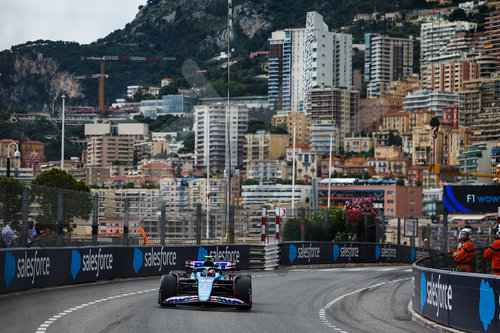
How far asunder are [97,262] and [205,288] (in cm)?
662

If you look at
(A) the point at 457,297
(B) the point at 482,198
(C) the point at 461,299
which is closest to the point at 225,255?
(A) the point at 457,297

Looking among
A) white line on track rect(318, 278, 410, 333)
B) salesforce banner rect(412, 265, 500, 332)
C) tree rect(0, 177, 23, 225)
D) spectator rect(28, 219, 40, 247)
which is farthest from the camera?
spectator rect(28, 219, 40, 247)

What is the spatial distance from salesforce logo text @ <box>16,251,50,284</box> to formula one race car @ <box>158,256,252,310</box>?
11.3 feet

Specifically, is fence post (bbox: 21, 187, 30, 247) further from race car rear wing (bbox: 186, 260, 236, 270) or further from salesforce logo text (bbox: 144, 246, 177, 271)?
salesforce logo text (bbox: 144, 246, 177, 271)

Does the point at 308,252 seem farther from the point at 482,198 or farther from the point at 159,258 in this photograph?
the point at 482,198

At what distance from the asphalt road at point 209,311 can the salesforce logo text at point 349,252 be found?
37.6 ft

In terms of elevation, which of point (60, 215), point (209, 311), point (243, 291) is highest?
point (60, 215)

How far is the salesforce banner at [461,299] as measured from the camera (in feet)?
47.5

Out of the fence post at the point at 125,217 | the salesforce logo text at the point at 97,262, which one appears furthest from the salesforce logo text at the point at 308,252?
the salesforce logo text at the point at 97,262

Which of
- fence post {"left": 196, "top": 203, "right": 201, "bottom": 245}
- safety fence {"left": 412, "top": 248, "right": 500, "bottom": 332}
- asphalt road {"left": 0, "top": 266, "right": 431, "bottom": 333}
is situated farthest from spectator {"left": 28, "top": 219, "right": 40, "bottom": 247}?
safety fence {"left": 412, "top": 248, "right": 500, "bottom": 332}

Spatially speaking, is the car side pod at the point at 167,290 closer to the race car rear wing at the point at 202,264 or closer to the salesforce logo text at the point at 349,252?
the race car rear wing at the point at 202,264

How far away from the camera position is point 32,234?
68.0ft

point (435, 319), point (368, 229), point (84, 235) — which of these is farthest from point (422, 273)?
point (368, 229)

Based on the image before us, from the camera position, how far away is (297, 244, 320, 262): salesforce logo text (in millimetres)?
34469
